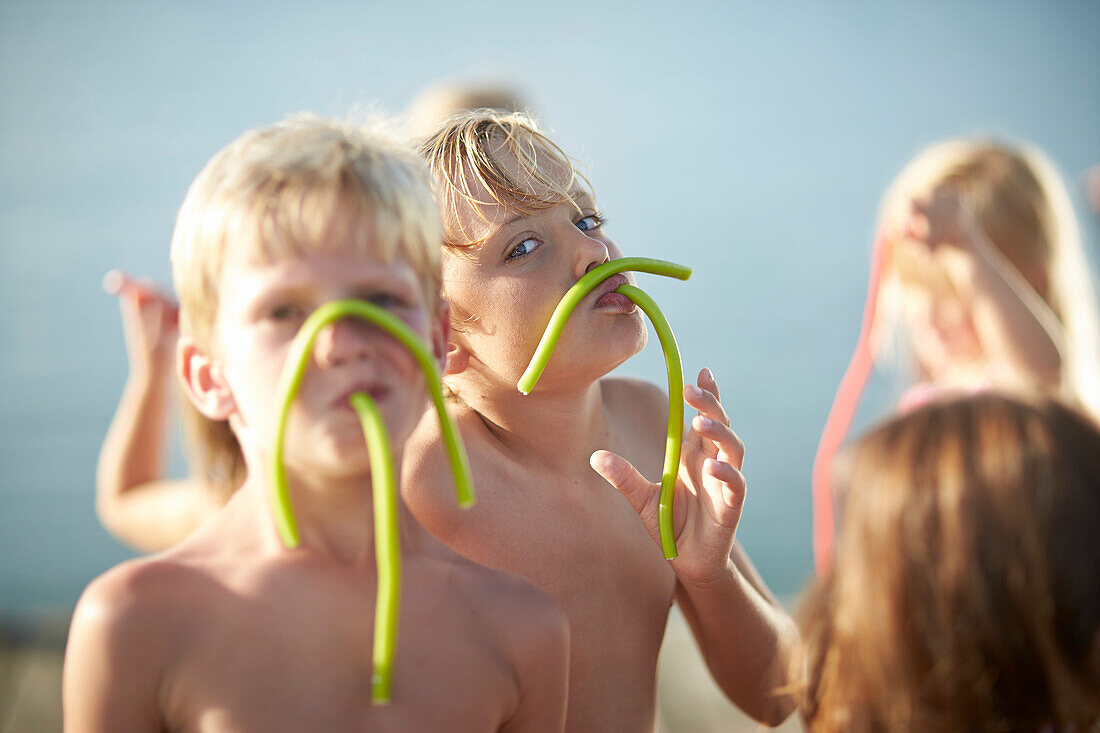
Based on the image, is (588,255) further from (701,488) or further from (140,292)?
(140,292)

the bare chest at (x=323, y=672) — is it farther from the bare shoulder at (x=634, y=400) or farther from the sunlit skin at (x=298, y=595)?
the bare shoulder at (x=634, y=400)

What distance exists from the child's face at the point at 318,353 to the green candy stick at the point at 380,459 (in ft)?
0.08

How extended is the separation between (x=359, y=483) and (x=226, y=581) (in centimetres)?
17

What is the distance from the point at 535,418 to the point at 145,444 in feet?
4.59

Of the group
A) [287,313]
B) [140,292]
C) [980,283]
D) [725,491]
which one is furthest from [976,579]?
[140,292]

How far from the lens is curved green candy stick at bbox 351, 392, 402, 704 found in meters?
0.88

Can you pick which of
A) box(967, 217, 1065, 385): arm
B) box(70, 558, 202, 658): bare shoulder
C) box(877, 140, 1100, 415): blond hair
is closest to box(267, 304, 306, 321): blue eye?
box(70, 558, 202, 658): bare shoulder

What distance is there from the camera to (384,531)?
0.90 m

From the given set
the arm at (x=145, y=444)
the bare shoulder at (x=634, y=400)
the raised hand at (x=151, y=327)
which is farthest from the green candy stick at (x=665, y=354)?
the raised hand at (x=151, y=327)

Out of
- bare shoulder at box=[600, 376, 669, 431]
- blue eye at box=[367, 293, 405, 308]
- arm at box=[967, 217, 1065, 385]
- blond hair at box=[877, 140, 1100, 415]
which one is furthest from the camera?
blond hair at box=[877, 140, 1100, 415]

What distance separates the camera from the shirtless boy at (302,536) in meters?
0.94

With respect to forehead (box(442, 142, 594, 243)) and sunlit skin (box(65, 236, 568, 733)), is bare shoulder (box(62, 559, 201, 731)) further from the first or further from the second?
forehead (box(442, 142, 594, 243))

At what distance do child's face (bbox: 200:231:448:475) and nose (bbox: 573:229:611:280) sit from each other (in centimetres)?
45

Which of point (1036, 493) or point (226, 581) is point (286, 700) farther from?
point (1036, 493)
